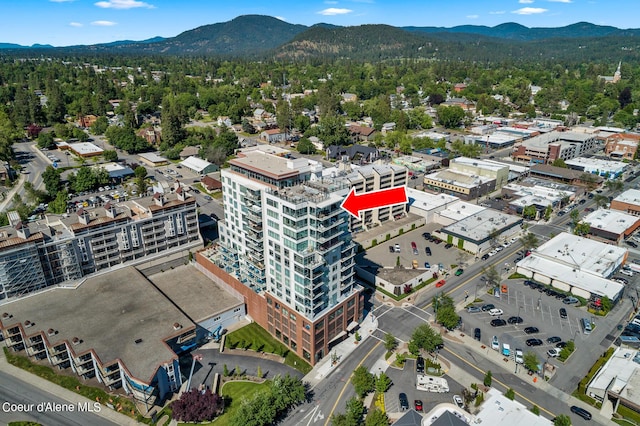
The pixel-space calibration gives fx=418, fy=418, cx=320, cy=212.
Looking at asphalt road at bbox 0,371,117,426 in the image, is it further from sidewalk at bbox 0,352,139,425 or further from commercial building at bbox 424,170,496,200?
commercial building at bbox 424,170,496,200

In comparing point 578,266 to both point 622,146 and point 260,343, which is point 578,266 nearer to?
point 260,343

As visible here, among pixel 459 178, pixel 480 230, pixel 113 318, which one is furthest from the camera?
pixel 459 178

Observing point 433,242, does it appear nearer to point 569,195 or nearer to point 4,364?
point 569,195

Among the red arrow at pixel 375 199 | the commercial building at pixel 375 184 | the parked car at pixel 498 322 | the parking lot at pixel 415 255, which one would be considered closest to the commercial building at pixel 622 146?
the commercial building at pixel 375 184

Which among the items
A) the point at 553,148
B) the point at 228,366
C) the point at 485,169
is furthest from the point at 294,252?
the point at 553,148

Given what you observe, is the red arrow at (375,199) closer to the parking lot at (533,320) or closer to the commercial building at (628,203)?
the parking lot at (533,320)

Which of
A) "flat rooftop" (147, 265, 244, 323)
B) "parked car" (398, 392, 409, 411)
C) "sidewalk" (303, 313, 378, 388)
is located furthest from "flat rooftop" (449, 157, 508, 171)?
"flat rooftop" (147, 265, 244, 323)
